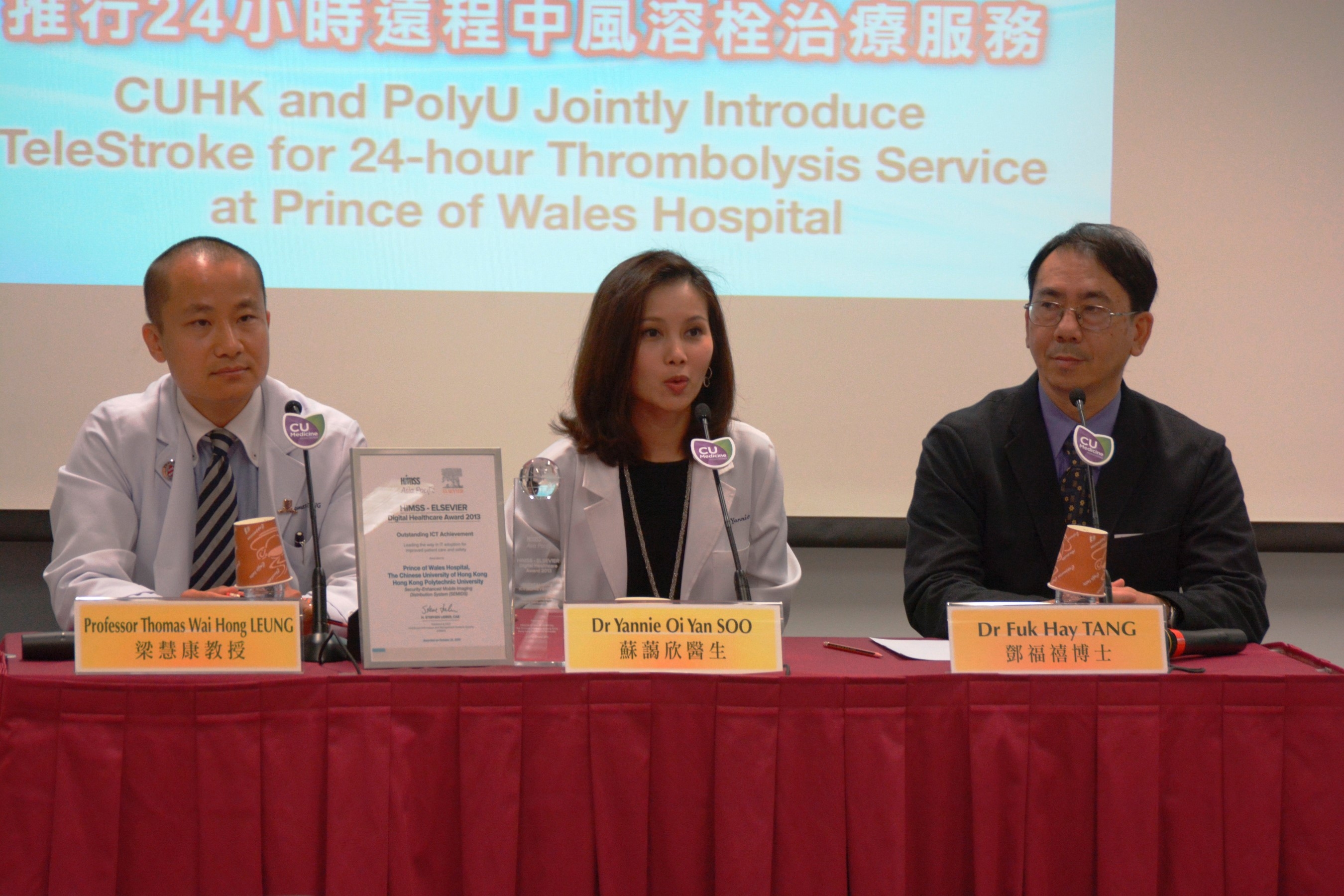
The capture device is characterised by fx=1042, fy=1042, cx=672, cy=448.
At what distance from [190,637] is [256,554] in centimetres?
14

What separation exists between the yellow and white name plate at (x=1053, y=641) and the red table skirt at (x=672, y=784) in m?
0.04

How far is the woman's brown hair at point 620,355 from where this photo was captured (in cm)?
193

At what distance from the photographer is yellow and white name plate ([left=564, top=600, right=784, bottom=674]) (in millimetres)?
1289

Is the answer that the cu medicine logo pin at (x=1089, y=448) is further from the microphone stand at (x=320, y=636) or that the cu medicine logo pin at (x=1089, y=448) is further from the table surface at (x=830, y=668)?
the microphone stand at (x=320, y=636)

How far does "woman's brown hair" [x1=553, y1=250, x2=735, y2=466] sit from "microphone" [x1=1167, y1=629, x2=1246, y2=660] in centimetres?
90

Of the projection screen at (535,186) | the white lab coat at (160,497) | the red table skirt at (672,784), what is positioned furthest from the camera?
the projection screen at (535,186)

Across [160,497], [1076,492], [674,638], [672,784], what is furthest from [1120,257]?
[160,497]

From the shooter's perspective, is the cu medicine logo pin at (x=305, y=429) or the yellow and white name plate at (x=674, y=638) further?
the cu medicine logo pin at (x=305, y=429)

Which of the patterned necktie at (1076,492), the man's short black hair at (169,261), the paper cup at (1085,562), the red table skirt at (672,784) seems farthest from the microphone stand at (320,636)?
the patterned necktie at (1076,492)

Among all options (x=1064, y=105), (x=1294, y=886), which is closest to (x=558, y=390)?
(x=1064, y=105)

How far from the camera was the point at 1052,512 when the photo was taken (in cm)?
189

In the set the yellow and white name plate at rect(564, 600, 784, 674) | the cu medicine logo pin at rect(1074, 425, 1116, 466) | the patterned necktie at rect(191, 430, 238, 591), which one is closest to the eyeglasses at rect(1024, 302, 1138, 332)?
the cu medicine logo pin at rect(1074, 425, 1116, 466)

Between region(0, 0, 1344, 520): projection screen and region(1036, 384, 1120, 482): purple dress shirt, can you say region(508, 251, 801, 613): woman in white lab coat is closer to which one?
region(1036, 384, 1120, 482): purple dress shirt

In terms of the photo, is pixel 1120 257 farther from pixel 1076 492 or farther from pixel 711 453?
pixel 711 453
